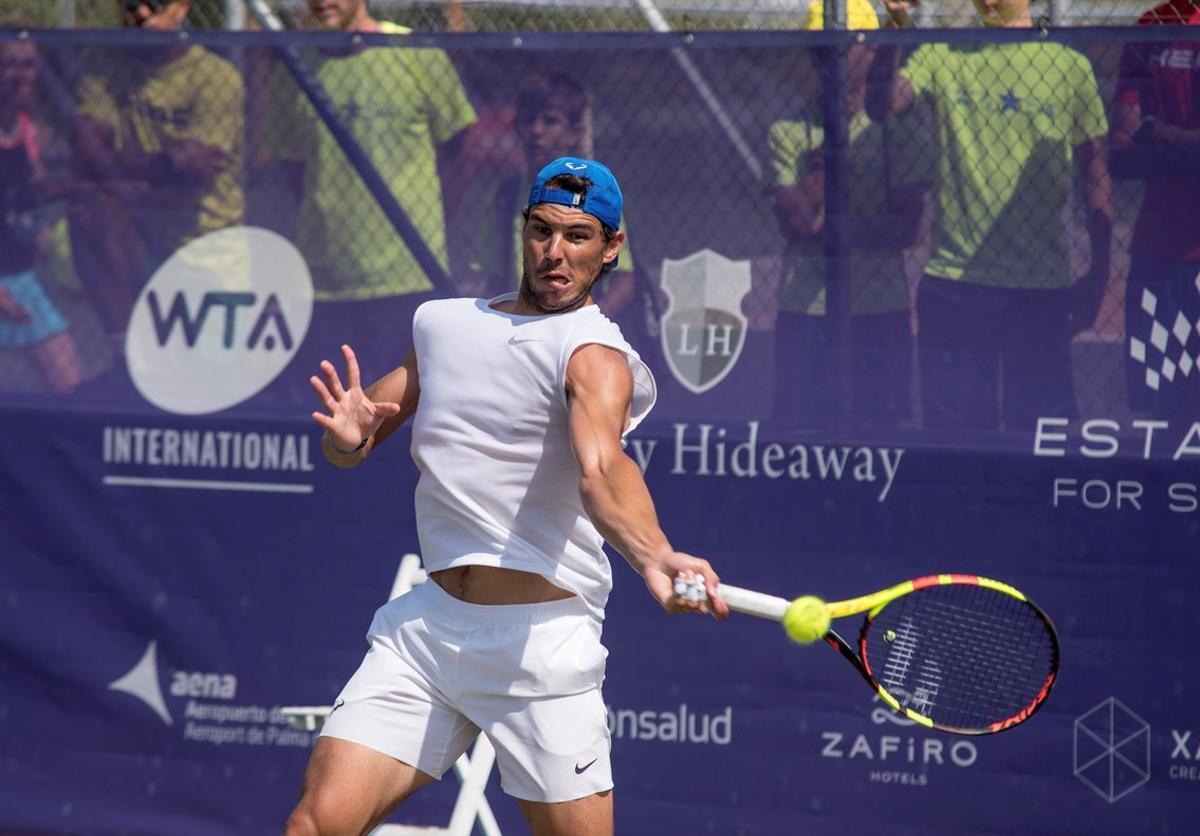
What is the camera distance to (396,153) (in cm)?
492

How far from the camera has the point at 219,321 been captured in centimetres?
502

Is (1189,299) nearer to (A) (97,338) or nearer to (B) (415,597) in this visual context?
(B) (415,597)

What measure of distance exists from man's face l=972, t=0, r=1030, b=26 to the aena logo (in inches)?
82.5

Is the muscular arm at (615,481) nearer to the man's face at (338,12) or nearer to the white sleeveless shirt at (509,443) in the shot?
the white sleeveless shirt at (509,443)

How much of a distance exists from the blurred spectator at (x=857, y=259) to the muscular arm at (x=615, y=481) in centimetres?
154

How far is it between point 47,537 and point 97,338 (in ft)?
2.05

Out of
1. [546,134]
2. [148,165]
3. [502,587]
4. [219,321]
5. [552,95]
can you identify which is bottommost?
[502,587]

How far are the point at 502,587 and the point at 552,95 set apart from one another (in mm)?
1987

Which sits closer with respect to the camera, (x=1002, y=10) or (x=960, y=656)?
(x=960, y=656)

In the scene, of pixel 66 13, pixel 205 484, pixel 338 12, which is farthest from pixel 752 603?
pixel 66 13

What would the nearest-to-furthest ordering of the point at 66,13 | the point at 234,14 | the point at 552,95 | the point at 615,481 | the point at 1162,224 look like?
the point at 615,481, the point at 1162,224, the point at 552,95, the point at 234,14, the point at 66,13

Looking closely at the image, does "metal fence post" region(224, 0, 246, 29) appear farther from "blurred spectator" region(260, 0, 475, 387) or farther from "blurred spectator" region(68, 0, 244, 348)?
"blurred spectator" region(260, 0, 475, 387)

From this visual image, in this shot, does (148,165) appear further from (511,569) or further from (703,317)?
(511,569)

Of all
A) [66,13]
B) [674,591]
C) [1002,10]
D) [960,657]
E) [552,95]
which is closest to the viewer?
[674,591]
